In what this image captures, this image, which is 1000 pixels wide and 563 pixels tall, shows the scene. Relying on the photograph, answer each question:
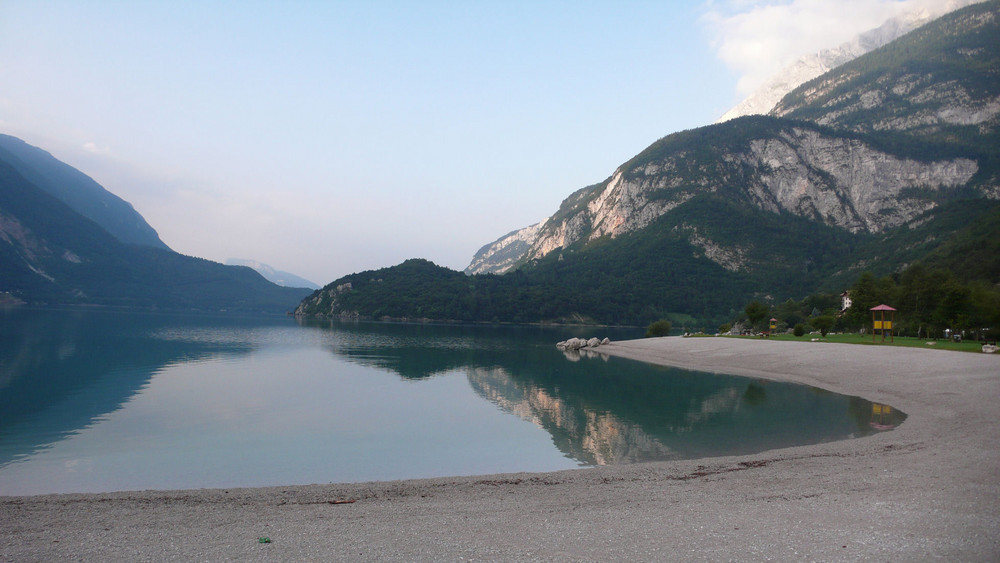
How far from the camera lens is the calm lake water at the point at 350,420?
14.5 m

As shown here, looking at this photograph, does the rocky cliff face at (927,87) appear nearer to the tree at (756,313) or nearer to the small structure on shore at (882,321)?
the tree at (756,313)

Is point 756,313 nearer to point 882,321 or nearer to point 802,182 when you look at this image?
point 882,321

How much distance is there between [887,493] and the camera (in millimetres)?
9820

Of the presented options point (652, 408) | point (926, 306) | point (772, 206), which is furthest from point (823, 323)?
point (772, 206)

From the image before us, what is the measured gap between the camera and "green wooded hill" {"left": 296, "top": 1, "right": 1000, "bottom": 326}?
132 meters

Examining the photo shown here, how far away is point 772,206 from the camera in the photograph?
514 ft

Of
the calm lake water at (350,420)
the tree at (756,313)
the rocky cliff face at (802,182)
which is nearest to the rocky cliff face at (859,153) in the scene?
the rocky cliff face at (802,182)

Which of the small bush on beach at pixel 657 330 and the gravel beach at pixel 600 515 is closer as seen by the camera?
the gravel beach at pixel 600 515

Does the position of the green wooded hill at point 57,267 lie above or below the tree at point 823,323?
above

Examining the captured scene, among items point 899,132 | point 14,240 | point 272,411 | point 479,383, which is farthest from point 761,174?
point 14,240

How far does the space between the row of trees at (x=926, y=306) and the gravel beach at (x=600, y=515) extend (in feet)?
109

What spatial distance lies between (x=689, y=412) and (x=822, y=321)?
122ft

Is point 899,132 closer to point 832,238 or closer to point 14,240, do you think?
point 832,238

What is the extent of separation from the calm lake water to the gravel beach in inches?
92.9
